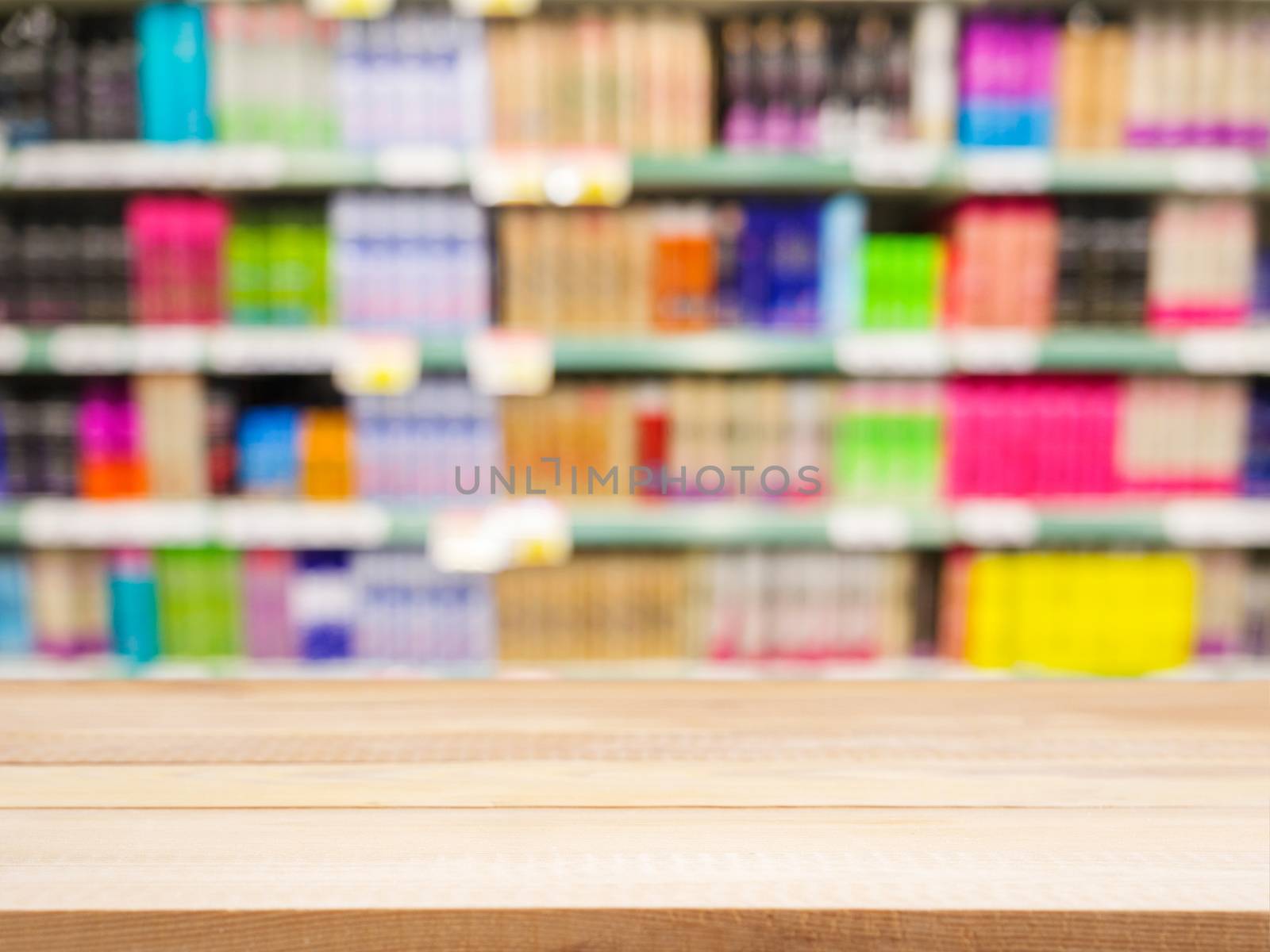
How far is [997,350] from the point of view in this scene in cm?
197

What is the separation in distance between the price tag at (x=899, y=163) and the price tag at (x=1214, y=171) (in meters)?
0.52

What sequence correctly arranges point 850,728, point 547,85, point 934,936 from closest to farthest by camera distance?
point 934,936
point 850,728
point 547,85

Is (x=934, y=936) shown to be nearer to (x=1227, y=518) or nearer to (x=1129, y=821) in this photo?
(x=1129, y=821)

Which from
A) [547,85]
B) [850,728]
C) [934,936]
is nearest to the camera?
[934,936]

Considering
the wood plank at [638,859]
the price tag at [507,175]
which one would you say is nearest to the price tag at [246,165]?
the price tag at [507,175]

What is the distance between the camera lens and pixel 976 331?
78.2 inches

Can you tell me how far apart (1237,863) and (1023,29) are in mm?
1950

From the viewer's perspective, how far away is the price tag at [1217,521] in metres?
2.01

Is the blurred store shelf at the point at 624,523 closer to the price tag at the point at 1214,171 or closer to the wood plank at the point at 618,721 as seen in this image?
the price tag at the point at 1214,171

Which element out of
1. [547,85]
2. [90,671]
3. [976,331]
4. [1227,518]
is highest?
[547,85]

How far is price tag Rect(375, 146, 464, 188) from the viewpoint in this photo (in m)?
1.89

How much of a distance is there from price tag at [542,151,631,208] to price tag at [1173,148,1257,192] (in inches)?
46.5

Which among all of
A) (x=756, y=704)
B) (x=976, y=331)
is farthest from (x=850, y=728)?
(x=976, y=331)

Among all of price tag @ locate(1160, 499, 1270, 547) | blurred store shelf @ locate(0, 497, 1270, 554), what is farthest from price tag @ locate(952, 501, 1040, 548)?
price tag @ locate(1160, 499, 1270, 547)
